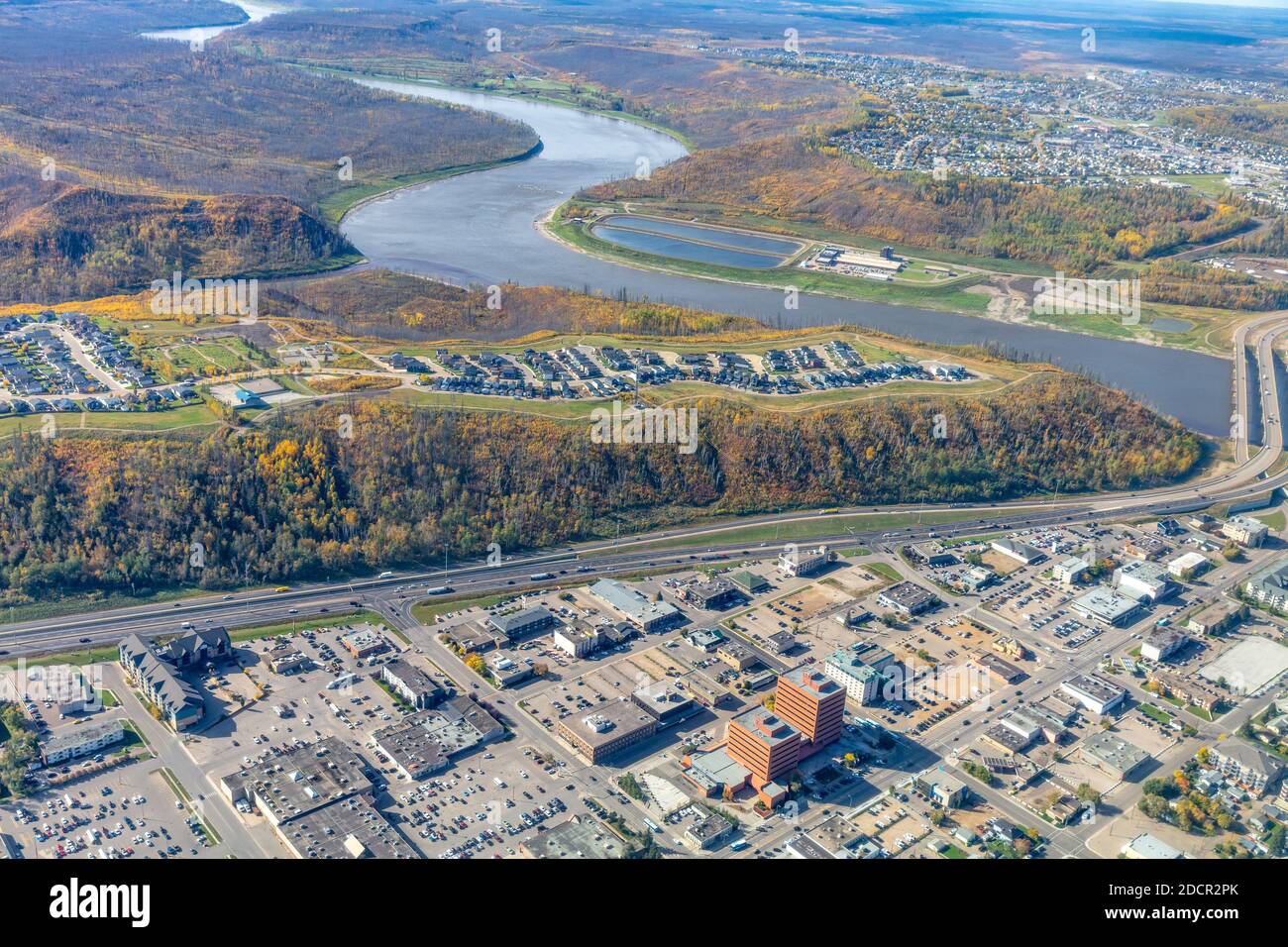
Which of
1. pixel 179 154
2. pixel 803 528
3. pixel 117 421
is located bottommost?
pixel 803 528

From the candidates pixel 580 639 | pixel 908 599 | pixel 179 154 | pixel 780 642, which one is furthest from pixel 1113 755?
pixel 179 154

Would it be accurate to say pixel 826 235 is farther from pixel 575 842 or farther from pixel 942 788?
pixel 575 842

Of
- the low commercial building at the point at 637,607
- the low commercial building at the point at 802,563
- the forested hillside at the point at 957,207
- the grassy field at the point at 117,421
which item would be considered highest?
the forested hillside at the point at 957,207

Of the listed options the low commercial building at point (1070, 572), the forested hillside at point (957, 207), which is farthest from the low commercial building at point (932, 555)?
the forested hillside at point (957, 207)

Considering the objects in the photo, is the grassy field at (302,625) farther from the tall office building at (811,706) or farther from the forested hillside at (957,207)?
the forested hillside at (957,207)

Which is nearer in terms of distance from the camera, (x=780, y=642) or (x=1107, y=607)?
(x=780, y=642)

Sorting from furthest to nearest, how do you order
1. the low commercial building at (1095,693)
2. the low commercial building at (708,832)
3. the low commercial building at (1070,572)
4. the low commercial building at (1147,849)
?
the low commercial building at (1070,572) < the low commercial building at (1095,693) < the low commercial building at (708,832) < the low commercial building at (1147,849)

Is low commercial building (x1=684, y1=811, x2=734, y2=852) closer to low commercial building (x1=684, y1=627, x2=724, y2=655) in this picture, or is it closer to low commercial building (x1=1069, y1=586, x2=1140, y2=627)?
low commercial building (x1=684, y1=627, x2=724, y2=655)
